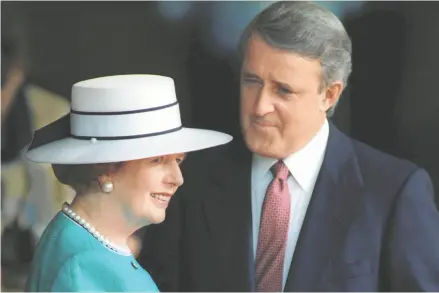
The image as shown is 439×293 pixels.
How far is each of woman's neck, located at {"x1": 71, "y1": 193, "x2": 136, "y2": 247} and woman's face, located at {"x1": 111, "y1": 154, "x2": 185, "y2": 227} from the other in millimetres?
15

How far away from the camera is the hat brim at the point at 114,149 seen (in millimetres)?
1179

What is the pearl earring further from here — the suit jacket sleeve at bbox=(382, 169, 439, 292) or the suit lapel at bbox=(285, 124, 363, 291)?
the suit jacket sleeve at bbox=(382, 169, 439, 292)

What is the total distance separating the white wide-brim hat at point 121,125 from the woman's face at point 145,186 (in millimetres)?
54

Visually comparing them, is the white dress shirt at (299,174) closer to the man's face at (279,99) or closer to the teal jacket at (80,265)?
the man's face at (279,99)

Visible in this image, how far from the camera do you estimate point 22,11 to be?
1345 millimetres

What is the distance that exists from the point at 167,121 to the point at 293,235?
37 cm

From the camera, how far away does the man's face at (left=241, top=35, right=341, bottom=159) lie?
1.27 meters

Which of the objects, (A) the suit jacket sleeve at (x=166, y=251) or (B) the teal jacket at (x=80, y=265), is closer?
(B) the teal jacket at (x=80, y=265)

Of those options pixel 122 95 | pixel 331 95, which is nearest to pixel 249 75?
pixel 331 95

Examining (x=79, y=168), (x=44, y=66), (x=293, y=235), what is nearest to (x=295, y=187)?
(x=293, y=235)

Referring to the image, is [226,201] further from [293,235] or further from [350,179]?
[350,179]

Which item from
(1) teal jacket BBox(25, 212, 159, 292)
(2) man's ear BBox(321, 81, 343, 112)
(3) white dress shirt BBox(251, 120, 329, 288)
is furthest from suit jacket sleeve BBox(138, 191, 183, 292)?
(2) man's ear BBox(321, 81, 343, 112)

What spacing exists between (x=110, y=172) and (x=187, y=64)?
0.94 feet

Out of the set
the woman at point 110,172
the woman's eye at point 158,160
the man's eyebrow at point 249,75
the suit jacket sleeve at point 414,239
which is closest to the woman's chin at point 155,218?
the woman at point 110,172
